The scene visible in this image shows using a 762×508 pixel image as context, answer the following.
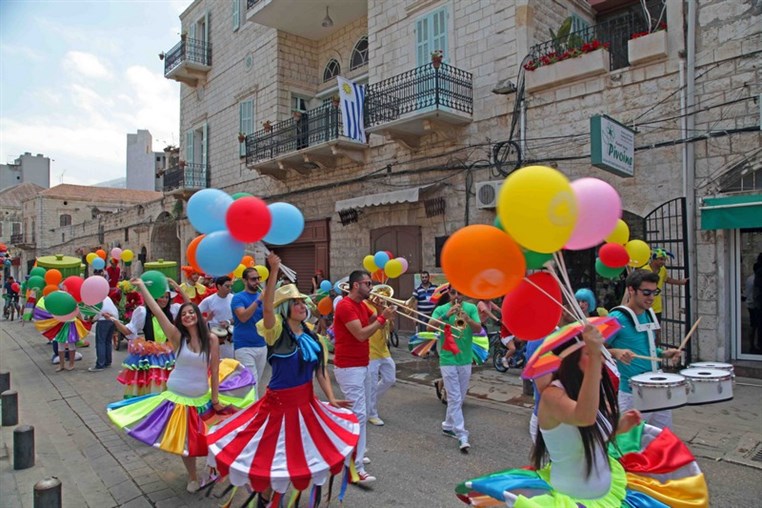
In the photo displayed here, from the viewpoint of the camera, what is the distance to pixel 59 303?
7.36m

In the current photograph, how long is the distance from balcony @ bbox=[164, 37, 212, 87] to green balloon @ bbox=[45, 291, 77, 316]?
1662 cm

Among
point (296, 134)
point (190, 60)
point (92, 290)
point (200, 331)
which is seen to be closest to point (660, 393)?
point (200, 331)

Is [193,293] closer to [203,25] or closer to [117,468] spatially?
[117,468]

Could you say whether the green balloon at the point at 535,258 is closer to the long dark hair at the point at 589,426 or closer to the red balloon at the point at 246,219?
the long dark hair at the point at 589,426

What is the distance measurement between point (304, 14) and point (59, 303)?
41.4 ft

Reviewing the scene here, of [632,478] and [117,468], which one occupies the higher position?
[632,478]

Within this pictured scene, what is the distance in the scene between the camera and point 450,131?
12.1m

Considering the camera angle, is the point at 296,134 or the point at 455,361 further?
the point at 296,134

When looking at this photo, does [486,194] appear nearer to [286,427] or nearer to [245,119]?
[286,427]

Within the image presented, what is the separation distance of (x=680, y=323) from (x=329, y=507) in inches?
283

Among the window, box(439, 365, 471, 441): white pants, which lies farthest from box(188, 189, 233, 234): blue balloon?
the window

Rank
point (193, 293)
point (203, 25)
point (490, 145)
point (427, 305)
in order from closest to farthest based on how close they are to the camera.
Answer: point (193, 293), point (427, 305), point (490, 145), point (203, 25)

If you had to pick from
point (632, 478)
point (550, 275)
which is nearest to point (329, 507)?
point (632, 478)

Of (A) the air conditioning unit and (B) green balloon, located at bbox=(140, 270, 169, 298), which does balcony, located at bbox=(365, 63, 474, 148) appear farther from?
(B) green balloon, located at bbox=(140, 270, 169, 298)
